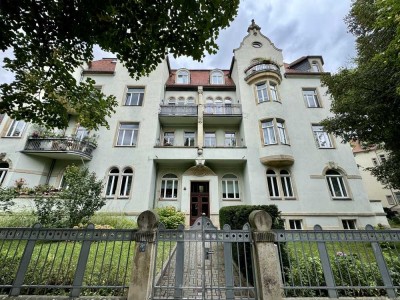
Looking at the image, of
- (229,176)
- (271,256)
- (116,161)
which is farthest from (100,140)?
(271,256)

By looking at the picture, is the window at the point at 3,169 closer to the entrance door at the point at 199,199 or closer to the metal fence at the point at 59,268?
the metal fence at the point at 59,268

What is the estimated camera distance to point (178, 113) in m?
16.5

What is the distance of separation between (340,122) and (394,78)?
342 cm

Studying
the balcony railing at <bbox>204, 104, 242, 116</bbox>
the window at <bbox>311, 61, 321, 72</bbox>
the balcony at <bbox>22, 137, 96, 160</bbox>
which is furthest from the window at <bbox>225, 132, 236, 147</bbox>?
the balcony at <bbox>22, 137, 96, 160</bbox>

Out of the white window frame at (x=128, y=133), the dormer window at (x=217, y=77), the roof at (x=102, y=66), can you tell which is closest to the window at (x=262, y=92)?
the dormer window at (x=217, y=77)

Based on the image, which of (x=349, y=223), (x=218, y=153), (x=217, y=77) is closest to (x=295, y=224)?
(x=349, y=223)

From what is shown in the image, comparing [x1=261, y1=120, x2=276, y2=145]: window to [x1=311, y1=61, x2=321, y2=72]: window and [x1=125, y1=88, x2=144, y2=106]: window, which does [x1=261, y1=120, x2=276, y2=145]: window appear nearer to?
[x1=311, y1=61, x2=321, y2=72]: window

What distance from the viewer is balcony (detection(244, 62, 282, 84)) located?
53.6 ft

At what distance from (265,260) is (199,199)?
11.2 m

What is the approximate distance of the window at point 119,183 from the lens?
13.8 metres

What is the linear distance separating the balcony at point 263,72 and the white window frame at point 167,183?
11.0 meters

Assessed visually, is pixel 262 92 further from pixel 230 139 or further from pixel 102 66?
pixel 102 66

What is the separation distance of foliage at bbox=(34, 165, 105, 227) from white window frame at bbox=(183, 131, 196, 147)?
8.32 meters

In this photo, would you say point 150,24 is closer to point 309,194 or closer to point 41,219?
point 41,219
